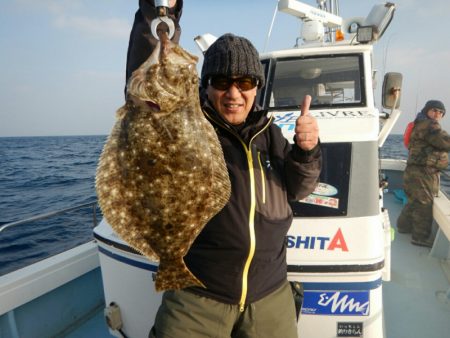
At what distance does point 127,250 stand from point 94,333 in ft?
6.62

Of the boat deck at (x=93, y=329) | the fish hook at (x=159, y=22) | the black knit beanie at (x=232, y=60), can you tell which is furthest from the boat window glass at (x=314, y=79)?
the boat deck at (x=93, y=329)

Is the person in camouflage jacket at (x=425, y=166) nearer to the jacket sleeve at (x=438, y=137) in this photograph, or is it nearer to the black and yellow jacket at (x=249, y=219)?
the jacket sleeve at (x=438, y=137)

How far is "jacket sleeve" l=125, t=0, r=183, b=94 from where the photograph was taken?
68.8 inches

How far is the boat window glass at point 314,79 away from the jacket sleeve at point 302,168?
6.88ft

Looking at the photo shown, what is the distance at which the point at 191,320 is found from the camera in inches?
78.6

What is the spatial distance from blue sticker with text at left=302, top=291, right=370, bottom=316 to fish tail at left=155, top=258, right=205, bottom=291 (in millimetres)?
1139

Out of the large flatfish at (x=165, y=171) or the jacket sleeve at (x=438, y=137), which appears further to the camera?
the jacket sleeve at (x=438, y=137)

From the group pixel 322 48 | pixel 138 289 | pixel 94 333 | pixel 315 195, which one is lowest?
pixel 94 333

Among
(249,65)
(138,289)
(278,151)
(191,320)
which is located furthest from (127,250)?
(249,65)

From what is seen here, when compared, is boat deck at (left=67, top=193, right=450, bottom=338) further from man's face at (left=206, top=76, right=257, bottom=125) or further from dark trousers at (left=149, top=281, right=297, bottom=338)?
man's face at (left=206, top=76, right=257, bottom=125)

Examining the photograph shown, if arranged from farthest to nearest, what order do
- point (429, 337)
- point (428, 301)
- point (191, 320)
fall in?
1. point (428, 301)
2. point (429, 337)
3. point (191, 320)

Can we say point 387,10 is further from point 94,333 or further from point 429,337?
point 94,333

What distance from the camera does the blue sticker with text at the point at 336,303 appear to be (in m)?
2.48

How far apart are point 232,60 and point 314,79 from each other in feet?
8.28
